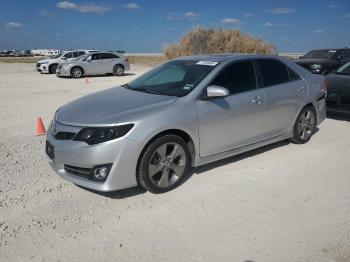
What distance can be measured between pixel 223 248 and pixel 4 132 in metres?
5.73

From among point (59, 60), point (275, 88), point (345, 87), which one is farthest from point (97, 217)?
point (59, 60)

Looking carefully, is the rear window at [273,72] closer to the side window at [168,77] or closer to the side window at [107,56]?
the side window at [168,77]

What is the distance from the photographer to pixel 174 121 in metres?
4.56

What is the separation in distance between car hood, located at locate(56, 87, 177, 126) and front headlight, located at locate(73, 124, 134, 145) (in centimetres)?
7

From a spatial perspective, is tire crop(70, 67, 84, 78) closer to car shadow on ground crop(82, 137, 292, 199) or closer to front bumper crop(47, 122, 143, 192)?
car shadow on ground crop(82, 137, 292, 199)

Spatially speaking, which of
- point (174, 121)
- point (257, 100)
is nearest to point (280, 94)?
point (257, 100)

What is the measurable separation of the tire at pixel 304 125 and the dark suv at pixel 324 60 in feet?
27.2

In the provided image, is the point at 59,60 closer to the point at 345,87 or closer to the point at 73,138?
the point at 345,87

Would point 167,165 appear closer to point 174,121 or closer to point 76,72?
point 174,121

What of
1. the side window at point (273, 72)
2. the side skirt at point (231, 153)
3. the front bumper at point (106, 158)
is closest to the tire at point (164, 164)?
the front bumper at point (106, 158)

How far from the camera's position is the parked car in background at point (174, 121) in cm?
426

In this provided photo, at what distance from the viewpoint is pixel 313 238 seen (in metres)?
3.66

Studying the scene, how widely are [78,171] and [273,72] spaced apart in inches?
135

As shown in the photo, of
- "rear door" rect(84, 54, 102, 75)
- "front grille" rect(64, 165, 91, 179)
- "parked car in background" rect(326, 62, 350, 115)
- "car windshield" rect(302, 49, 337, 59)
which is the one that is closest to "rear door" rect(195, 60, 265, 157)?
"front grille" rect(64, 165, 91, 179)
